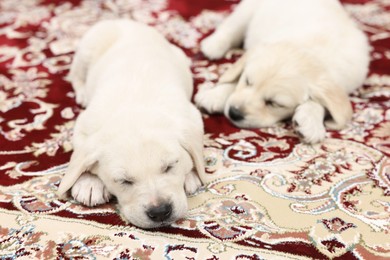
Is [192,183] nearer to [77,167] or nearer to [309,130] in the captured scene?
[77,167]

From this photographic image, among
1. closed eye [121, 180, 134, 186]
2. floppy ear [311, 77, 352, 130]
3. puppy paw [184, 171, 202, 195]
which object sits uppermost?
closed eye [121, 180, 134, 186]

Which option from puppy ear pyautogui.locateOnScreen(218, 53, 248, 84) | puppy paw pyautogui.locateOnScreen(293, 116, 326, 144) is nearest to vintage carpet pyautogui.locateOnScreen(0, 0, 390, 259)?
puppy paw pyautogui.locateOnScreen(293, 116, 326, 144)

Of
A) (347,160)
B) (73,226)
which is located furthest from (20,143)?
(347,160)

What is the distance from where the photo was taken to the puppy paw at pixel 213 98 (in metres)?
2.39

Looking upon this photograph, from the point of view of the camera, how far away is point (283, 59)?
2301 millimetres

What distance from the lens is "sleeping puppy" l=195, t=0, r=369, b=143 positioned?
88.6 inches

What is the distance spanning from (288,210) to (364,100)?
1.11 m

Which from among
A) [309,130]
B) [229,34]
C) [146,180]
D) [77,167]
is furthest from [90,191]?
[229,34]

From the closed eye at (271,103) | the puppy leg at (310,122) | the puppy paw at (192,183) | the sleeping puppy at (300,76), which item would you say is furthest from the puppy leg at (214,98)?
the puppy paw at (192,183)

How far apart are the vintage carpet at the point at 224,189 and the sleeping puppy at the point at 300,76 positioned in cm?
8

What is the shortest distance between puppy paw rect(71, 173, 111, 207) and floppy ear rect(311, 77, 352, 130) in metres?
1.11

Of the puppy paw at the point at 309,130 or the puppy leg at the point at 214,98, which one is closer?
the puppy paw at the point at 309,130

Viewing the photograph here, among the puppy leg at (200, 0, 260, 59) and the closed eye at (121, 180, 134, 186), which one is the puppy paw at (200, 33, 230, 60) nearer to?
the puppy leg at (200, 0, 260, 59)

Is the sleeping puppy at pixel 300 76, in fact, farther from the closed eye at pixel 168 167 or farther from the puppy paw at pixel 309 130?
the closed eye at pixel 168 167
